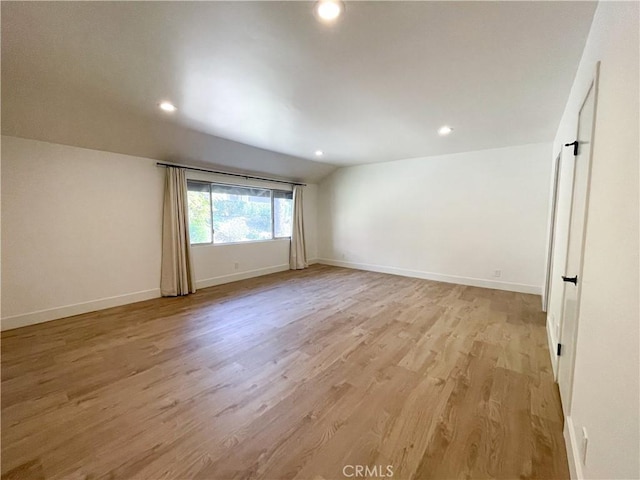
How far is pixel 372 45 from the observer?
182 cm

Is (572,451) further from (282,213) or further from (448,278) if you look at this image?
(282,213)

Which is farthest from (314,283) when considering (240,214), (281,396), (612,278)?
(612,278)

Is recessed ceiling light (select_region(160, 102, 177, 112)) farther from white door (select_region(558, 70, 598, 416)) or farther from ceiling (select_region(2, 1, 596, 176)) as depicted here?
white door (select_region(558, 70, 598, 416))

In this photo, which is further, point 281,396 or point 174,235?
point 174,235

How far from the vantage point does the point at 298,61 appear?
201 centimetres

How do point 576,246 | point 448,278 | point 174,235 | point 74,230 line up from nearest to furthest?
point 576,246
point 74,230
point 174,235
point 448,278

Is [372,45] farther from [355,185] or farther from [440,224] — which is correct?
[355,185]

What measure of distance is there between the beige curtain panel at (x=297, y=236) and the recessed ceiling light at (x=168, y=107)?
357 cm

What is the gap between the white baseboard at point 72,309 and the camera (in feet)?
10.1

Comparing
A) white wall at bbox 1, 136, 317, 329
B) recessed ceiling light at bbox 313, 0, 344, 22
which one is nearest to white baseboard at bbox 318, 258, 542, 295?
white wall at bbox 1, 136, 317, 329

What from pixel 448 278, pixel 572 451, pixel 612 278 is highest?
pixel 612 278

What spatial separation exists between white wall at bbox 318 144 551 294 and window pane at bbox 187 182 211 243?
3.13m

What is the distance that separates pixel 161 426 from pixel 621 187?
2577 mm

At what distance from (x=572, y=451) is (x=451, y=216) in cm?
415
